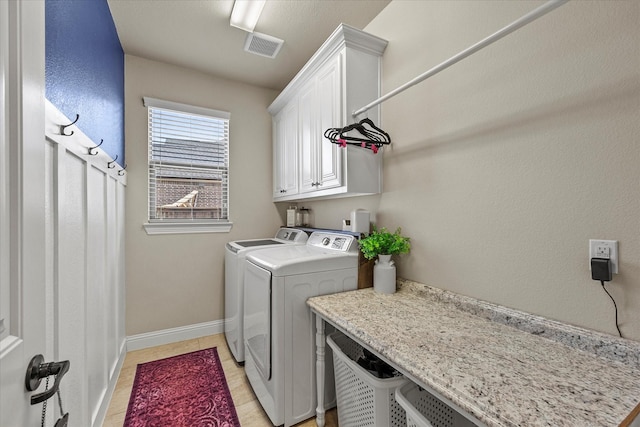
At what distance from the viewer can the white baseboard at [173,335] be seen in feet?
8.33

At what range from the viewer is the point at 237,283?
226 centimetres

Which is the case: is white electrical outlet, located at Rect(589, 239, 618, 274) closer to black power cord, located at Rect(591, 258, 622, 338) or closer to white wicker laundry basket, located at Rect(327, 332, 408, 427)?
black power cord, located at Rect(591, 258, 622, 338)

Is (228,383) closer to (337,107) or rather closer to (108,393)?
(108,393)

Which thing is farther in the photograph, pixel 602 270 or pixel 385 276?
pixel 385 276

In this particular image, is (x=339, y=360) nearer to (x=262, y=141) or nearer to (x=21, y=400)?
(x=21, y=400)

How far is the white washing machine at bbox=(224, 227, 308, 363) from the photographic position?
2217 mm

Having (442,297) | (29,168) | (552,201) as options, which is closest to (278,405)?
(442,297)

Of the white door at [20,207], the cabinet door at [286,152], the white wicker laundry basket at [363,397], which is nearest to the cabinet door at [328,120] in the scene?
the cabinet door at [286,152]

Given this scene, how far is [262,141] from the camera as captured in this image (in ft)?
10.4

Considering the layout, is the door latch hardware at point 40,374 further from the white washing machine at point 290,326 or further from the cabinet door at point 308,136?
the cabinet door at point 308,136

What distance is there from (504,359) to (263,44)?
106 inches

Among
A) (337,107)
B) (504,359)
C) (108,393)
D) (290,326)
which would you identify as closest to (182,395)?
(108,393)

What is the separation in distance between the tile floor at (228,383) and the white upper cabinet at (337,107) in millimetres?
1544

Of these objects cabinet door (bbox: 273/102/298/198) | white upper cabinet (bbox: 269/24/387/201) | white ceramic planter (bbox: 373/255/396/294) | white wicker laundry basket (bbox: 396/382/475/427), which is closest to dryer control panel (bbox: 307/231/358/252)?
white ceramic planter (bbox: 373/255/396/294)
